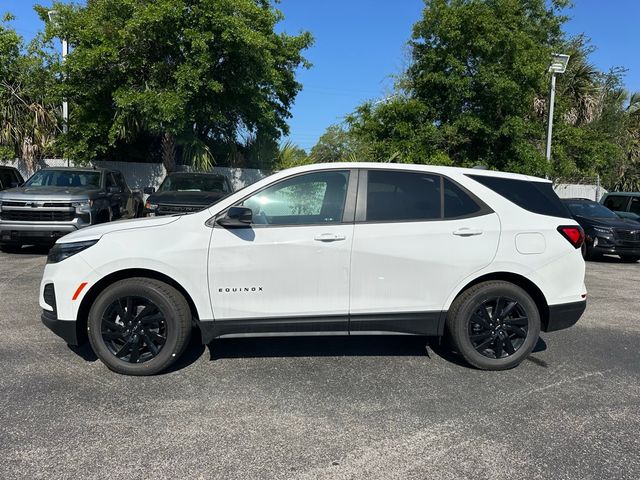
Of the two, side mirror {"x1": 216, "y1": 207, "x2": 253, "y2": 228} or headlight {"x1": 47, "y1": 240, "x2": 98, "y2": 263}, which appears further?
headlight {"x1": 47, "y1": 240, "x2": 98, "y2": 263}

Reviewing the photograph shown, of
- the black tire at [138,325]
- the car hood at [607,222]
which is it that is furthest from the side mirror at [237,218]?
the car hood at [607,222]

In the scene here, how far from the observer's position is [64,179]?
1113 cm

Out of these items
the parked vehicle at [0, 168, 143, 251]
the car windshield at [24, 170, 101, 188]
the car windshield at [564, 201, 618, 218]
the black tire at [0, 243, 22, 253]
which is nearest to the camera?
the parked vehicle at [0, 168, 143, 251]

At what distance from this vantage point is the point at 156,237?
165 inches

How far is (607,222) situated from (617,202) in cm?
351

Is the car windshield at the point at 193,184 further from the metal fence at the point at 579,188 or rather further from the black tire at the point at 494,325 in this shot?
the metal fence at the point at 579,188

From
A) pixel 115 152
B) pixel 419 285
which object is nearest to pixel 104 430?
pixel 419 285

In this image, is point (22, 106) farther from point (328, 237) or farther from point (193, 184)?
point (328, 237)

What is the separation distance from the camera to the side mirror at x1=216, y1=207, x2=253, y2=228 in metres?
4.08

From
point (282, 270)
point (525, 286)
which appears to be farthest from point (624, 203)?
point (282, 270)

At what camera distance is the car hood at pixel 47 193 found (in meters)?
9.87

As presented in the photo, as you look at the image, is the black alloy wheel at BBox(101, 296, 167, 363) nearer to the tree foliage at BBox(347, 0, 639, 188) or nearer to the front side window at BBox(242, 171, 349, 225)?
the front side window at BBox(242, 171, 349, 225)

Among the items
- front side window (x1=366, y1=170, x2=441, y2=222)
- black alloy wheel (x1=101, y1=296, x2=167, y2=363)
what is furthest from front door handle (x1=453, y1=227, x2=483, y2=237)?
black alloy wheel (x1=101, y1=296, x2=167, y2=363)

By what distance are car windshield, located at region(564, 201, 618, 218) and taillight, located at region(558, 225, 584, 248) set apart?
931cm
